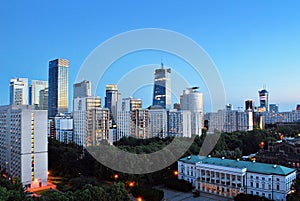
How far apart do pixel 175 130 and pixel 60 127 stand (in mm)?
11435

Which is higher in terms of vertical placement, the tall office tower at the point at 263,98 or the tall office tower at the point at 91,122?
the tall office tower at the point at 263,98

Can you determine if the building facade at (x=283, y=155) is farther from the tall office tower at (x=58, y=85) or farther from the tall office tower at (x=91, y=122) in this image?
the tall office tower at (x=58, y=85)

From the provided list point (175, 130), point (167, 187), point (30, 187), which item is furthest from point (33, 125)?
point (175, 130)

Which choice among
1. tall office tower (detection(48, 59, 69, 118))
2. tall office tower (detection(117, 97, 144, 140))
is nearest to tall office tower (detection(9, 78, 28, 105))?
tall office tower (detection(48, 59, 69, 118))

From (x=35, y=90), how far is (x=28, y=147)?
58.6m

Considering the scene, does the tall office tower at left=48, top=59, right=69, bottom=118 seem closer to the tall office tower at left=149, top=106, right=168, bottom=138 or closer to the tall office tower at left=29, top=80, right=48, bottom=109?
the tall office tower at left=29, top=80, right=48, bottom=109

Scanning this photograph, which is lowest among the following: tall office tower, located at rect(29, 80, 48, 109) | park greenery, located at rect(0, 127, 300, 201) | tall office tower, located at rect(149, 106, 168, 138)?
park greenery, located at rect(0, 127, 300, 201)

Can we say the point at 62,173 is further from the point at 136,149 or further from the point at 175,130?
the point at 175,130

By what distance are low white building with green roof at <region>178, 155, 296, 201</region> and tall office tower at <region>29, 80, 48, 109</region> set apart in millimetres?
58568

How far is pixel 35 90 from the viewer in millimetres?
67625

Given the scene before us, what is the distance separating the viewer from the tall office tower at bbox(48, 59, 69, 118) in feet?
194

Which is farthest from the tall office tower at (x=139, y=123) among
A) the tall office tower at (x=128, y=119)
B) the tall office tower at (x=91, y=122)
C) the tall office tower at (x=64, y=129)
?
the tall office tower at (x=64, y=129)

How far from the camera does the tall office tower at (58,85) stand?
194 feet

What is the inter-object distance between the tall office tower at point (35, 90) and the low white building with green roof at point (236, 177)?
2306 inches
